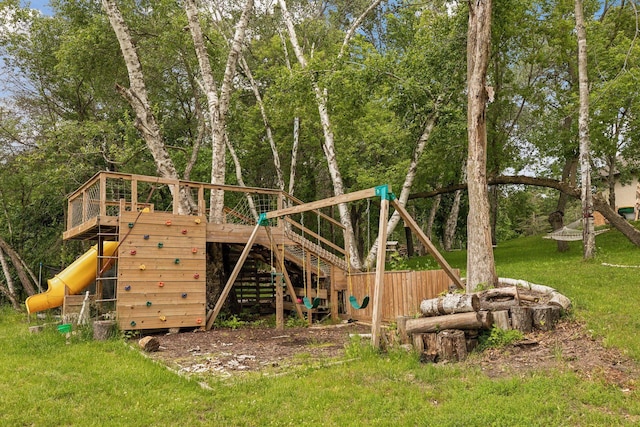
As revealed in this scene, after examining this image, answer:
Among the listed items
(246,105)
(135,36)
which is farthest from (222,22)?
(135,36)

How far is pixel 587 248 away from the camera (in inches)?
563

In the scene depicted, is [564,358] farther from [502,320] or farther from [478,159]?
[478,159]

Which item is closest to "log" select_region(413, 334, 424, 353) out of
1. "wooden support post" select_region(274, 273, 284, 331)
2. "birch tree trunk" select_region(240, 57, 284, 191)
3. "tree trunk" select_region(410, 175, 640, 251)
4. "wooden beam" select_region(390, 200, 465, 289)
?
"wooden beam" select_region(390, 200, 465, 289)

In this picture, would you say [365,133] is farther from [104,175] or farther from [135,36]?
[104,175]

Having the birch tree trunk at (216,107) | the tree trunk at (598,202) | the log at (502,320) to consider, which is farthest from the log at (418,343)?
the tree trunk at (598,202)

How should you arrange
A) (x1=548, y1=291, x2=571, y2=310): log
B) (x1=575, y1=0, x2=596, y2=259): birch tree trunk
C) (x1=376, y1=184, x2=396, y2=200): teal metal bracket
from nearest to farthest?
(x1=548, y1=291, x2=571, y2=310): log → (x1=376, y1=184, x2=396, y2=200): teal metal bracket → (x1=575, y1=0, x2=596, y2=259): birch tree trunk

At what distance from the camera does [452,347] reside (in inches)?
249

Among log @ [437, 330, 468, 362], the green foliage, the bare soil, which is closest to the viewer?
the bare soil

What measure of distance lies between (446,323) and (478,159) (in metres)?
3.84

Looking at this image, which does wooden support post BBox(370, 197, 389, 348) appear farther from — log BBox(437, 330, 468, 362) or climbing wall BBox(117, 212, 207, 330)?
climbing wall BBox(117, 212, 207, 330)

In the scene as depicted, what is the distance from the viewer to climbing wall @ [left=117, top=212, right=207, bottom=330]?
33.8ft

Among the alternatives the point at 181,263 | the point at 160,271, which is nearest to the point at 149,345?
the point at 160,271

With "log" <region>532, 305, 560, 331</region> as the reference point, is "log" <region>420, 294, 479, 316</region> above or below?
above

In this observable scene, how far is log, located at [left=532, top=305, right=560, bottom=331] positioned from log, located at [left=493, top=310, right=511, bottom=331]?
1.30 feet
